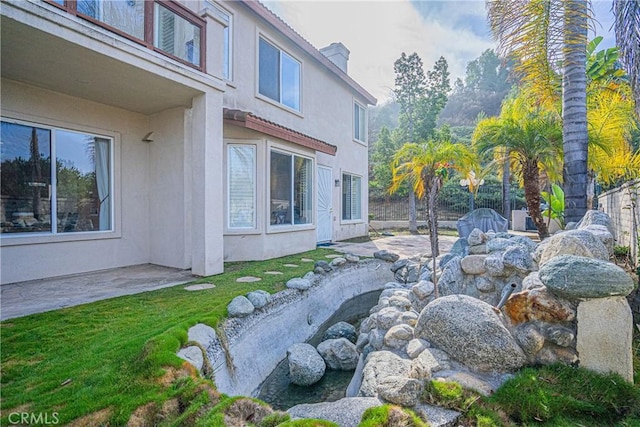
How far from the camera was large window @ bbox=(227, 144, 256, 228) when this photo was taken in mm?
8719

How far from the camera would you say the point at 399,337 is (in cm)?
443

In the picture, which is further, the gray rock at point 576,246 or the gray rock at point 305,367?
the gray rock at point 305,367

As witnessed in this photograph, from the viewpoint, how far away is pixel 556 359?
3.58 metres

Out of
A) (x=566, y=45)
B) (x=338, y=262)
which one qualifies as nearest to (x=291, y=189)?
(x=338, y=262)

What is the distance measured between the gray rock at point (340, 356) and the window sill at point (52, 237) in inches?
231

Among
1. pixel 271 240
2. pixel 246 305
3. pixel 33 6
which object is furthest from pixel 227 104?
pixel 246 305

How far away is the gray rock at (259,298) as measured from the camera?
520cm

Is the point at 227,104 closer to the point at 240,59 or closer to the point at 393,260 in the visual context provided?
the point at 240,59

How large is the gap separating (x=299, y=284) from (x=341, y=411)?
3.64 meters

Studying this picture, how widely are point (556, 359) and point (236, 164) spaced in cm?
791

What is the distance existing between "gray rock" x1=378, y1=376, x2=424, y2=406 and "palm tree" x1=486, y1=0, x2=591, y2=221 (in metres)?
5.93

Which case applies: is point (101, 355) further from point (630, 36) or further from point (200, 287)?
point (630, 36)

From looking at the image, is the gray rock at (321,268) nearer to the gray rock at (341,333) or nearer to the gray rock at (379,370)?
the gray rock at (341,333)
